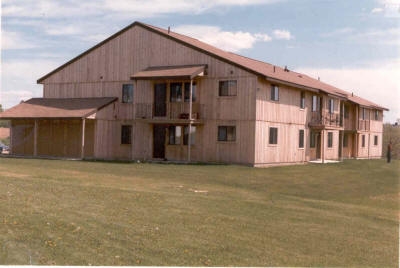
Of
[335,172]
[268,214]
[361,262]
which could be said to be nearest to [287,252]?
[361,262]

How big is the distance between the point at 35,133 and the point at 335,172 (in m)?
20.0

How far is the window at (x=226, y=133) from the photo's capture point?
32.9m

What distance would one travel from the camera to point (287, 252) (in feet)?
33.4

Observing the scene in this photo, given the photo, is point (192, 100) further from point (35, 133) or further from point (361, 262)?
point (361, 262)

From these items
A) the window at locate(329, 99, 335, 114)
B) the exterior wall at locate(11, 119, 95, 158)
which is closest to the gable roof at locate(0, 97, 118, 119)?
the exterior wall at locate(11, 119, 95, 158)

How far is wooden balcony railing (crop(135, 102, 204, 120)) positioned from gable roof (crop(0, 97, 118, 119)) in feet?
8.83

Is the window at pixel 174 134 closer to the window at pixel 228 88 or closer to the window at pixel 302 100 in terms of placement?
the window at pixel 228 88

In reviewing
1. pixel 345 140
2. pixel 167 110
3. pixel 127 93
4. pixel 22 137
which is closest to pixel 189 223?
pixel 167 110

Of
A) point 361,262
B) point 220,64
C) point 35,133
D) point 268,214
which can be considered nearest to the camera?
point 361,262

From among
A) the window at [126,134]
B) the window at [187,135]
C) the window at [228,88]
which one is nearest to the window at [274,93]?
Answer: the window at [228,88]

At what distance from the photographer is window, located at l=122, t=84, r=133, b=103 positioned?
1471 inches

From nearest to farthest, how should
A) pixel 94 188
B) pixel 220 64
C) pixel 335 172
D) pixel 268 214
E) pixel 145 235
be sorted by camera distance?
pixel 145 235 < pixel 268 214 < pixel 94 188 < pixel 335 172 < pixel 220 64

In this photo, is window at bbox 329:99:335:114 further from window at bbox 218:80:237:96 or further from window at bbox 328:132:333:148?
window at bbox 218:80:237:96

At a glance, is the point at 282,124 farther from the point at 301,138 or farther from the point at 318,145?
the point at 318,145
